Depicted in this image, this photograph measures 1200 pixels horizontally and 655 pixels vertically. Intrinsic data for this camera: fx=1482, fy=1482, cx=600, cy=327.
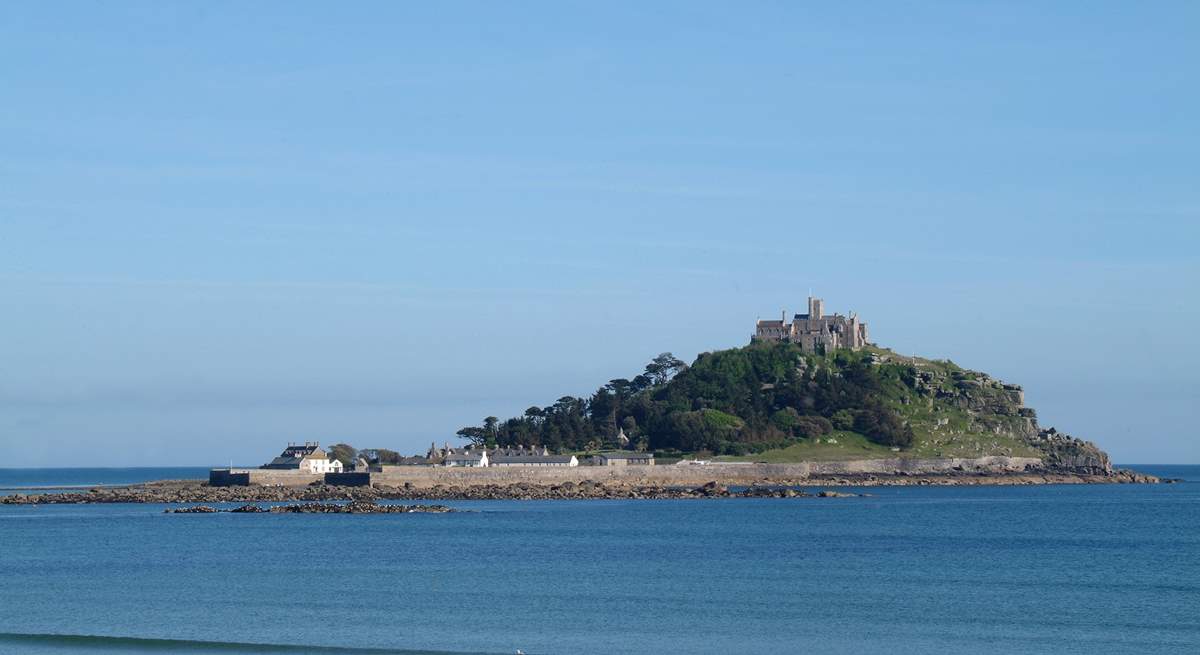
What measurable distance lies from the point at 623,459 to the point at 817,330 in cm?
5959

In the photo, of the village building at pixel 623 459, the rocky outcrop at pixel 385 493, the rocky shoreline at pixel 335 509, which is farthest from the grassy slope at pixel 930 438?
the rocky shoreline at pixel 335 509

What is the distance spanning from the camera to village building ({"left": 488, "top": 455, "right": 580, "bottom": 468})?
11881cm

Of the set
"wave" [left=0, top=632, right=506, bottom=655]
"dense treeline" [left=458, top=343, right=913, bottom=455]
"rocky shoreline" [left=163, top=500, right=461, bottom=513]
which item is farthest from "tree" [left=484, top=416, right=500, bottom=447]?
"wave" [left=0, top=632, right=506, bottom=655]

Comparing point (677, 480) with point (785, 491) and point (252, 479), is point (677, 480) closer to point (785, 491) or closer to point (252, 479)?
point (785, 491)

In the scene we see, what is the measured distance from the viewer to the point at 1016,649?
3262cm

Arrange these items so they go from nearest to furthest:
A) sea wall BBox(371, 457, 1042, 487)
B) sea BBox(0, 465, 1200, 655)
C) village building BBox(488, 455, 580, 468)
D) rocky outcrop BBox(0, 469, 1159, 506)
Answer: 1. sea BBox(0, 465, 1200, 655)
2. rocky outcrop BBox(0, 469, 1159, 506)
3. sea wall BBox(371, 457, 1042, 487)
4. village building BBox(488, 455, 580, 468)

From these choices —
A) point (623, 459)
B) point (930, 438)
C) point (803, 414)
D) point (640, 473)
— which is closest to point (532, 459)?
point (623, 459)

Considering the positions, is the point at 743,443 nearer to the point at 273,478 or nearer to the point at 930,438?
the point at 930,438

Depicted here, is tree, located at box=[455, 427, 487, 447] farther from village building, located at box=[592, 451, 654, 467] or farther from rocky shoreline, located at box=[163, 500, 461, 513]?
rocky shoreline, located at box=[163, 500, 461, 513]

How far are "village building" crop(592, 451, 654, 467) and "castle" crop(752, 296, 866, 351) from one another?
49.3 metres

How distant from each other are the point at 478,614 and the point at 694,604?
603 centimetres

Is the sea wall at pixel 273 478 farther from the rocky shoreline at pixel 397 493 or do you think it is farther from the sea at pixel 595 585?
the sea at pixel 595 585

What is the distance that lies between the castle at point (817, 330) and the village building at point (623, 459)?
49.3 m

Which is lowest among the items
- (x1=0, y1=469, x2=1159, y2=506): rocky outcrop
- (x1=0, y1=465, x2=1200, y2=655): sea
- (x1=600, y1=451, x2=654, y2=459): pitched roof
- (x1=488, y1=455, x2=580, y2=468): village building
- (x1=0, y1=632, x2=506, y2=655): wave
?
(x1=0, y1=632, x2=506, y2=655): wave
